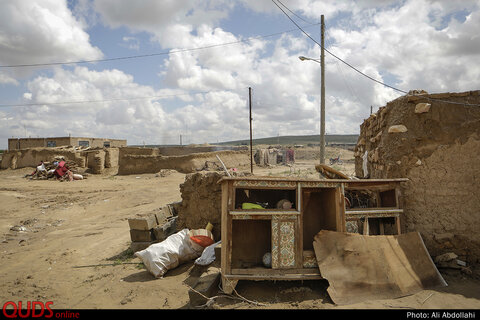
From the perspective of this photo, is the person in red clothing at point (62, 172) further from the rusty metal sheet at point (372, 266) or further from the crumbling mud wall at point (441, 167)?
the crumbling mud wall at point (441, 167)

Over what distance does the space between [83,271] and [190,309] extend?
123 inches

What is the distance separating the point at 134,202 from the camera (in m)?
12.5

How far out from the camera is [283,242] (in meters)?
4.21

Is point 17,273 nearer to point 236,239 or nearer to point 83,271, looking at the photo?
point 83,271

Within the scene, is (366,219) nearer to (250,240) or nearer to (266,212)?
(266,212)

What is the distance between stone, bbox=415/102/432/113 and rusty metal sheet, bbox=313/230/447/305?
212 cm

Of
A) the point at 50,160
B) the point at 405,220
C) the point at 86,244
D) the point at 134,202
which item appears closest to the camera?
the point at 405,220

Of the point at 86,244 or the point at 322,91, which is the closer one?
the point at 86,244

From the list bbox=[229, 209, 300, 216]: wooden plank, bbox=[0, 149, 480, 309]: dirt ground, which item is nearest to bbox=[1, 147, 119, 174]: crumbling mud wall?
bbox=[0, 149, 480, 309]: dirt ground

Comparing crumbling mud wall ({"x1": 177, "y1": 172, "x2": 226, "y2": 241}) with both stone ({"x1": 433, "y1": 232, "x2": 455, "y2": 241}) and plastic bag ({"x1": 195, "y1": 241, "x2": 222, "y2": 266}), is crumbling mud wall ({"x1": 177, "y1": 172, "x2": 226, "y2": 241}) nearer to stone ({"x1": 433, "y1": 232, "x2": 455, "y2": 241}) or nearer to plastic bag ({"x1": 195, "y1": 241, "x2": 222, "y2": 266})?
plastic bag ({"x1": 195, "y1": 241, "x2": 222, "y2": 266})

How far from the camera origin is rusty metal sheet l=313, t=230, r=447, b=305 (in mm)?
3992

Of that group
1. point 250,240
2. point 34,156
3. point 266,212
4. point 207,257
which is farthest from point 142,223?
point 34,156

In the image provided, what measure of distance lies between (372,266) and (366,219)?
0.73 m

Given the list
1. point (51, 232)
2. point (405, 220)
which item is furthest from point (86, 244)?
point (405, 220)
